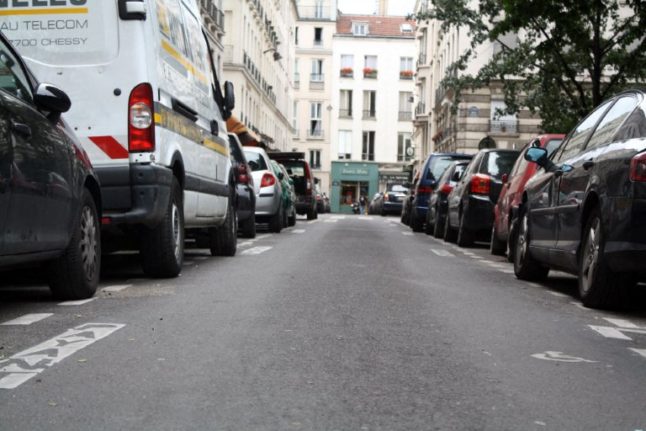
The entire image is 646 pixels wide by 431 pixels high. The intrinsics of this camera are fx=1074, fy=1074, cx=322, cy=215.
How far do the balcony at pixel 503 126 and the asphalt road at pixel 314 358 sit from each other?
131 ft

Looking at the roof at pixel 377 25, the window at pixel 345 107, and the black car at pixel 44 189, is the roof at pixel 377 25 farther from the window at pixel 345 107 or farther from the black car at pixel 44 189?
the black car at pixel 44 189

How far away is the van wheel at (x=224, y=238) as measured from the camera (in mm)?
12539

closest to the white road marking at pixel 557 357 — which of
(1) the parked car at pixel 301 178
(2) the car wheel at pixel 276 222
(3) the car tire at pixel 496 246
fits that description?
(3) the car tire at pixel 496 246

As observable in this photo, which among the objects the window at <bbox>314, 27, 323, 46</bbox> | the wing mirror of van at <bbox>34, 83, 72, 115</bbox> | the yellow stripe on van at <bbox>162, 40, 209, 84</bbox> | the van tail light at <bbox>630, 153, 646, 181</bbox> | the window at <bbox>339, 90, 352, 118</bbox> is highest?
the window at <bbox>314, 27, 323, 46</bbox>

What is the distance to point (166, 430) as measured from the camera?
12.2ft

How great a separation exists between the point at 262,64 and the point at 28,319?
5819 cm

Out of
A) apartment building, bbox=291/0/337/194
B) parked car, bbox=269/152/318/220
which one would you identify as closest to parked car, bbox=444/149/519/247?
parked car, bbox=269/152/318/220

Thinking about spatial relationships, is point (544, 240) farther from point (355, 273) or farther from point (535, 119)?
point (535, 119)

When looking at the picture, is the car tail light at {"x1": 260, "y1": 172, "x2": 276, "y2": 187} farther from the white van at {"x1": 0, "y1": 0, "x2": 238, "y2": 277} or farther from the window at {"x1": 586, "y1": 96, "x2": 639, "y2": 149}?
the window at {"x1": 586, "y1": 96, "x2": 639, "y2": 149}

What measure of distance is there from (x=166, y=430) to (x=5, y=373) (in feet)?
4.20

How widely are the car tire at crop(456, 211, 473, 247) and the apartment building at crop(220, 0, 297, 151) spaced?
33.2 meters

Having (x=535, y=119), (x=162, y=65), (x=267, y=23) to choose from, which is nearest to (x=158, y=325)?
(x=162, y=65)

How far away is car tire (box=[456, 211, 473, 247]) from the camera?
1681 cm

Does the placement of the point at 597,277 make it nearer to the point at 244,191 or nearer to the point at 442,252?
the point at 442,252
